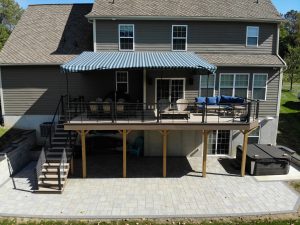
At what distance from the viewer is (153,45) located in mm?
16641

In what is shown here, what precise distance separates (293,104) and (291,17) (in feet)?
241

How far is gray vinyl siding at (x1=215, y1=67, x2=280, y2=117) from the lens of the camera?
647 inches

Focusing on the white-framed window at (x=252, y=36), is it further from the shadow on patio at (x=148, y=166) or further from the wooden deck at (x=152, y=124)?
the shadow on patio at (x=148, y=166)

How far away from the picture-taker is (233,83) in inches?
653

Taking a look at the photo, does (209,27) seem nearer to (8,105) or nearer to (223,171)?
(223,171)

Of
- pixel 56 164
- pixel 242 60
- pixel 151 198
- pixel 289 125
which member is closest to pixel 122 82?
pixel 56 164

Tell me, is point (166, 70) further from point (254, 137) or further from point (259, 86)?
point (254, 137)

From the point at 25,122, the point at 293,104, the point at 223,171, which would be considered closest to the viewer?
the point at 223,171

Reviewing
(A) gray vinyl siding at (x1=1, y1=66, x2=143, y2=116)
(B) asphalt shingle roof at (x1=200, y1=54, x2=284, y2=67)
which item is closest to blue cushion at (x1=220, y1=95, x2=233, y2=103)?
(B) asphalt shingle roof at (x1=200, y1=54, x2=284, y2=67)

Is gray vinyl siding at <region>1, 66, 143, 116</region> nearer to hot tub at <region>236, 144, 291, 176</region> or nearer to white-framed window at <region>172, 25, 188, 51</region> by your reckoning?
white-framed window at <region>172, 25, 188, 51</region>

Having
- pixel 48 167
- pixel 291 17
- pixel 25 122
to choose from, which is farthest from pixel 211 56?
pixel 291 17

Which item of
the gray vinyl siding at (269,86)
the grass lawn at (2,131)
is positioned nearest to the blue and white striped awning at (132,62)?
the gray vinyl siding at (269,86)

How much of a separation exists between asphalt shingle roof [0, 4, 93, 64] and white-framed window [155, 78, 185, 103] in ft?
18.1

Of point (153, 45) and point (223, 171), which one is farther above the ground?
point (153, 45)
